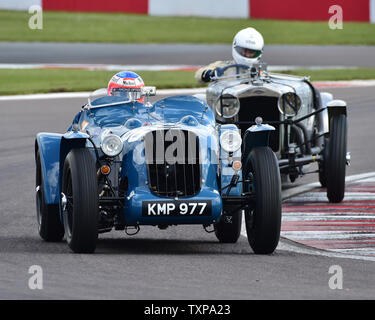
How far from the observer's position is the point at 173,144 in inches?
337

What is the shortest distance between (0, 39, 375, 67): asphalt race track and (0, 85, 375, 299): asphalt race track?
14973mm

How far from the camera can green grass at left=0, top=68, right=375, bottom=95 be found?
2166 cm

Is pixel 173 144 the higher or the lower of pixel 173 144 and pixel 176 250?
the higher

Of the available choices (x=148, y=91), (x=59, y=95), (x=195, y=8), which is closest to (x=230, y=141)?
(x=148, y=91)

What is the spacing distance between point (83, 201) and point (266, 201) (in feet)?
4.40

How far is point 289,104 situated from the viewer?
12305 mm

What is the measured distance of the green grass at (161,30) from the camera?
3044cm

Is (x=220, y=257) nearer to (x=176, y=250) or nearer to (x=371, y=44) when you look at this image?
(x=176, y=250)

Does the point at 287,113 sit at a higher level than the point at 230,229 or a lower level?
higher

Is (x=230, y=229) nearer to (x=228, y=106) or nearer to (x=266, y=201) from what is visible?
(x=266, y=201)

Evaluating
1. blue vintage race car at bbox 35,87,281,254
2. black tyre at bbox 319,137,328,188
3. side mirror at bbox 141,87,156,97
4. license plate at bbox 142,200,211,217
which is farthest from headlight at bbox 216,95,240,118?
license plate at bbox 142,200,211,217

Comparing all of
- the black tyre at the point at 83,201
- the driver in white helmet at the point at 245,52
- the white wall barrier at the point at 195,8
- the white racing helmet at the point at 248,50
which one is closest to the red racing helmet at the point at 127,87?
the black tyre at the point at 83,201
